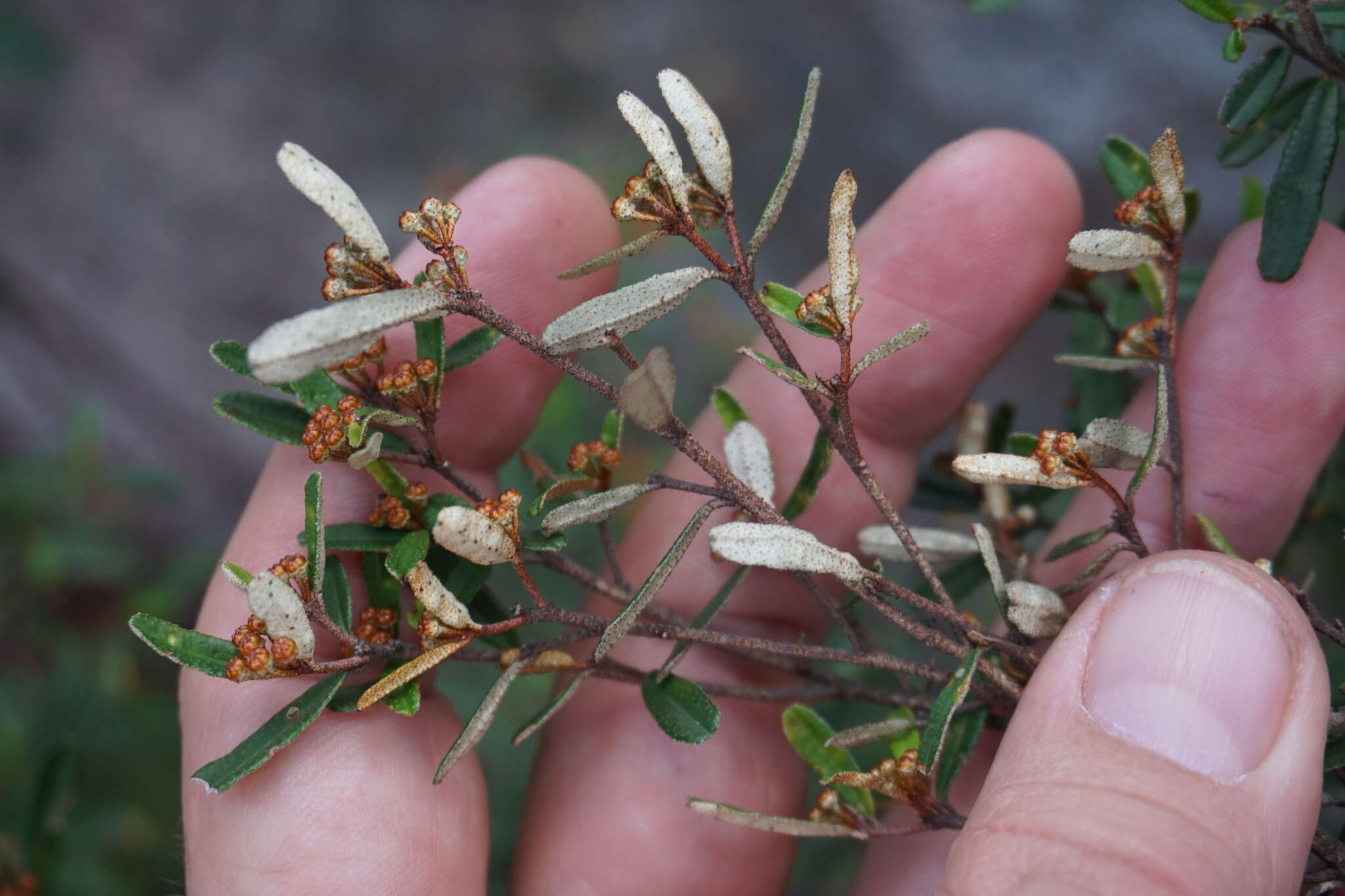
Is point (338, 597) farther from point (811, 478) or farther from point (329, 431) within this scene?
point (811, 478)

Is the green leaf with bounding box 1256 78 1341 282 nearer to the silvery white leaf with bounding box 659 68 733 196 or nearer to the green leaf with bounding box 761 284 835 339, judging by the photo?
the green leaf with bounding box 761 284 835 339

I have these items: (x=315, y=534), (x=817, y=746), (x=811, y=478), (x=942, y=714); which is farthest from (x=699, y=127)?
(x=817, y=746)

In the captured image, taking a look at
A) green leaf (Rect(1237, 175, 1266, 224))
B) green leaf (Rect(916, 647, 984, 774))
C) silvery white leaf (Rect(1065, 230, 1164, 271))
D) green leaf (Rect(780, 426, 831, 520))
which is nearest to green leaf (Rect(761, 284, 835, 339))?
green leaf (Rect(780, 426, 831, 520))

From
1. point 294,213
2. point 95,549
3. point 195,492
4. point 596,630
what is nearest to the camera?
point 596,630

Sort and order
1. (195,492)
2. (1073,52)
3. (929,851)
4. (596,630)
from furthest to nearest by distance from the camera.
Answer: (195,492)
(1073,52)
(929,851)
(596,630)

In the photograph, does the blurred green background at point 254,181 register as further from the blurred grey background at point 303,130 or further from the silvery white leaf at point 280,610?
the silvery white leaf at point 280,610

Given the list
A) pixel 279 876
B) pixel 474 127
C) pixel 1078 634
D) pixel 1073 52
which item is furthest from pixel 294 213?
pixel 1078 634

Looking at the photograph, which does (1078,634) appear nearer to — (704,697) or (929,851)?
(704,697)
